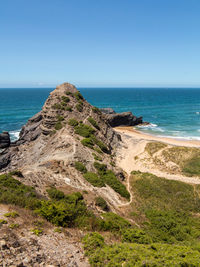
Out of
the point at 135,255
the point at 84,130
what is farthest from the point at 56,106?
the point at 135,255

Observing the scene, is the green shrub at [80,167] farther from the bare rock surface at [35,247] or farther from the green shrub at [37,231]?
the green shrub at [37,231]

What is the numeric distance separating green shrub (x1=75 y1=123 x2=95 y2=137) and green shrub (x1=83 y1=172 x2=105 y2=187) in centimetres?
1472

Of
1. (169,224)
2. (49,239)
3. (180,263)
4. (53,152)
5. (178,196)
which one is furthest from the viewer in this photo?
(53,152)

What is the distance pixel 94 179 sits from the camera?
2797 cm

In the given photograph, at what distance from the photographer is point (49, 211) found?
549 inches

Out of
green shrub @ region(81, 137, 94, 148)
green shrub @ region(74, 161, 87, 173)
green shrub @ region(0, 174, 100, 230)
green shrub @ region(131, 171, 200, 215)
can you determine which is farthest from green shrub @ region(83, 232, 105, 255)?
green shrub @ region(81, 137, 94, 148)

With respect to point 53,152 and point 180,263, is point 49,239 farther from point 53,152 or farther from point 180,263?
point 53,152

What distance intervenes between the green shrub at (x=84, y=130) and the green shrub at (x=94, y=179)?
14.7 m

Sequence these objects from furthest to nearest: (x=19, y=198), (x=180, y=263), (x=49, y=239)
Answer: (x=19, y=198) → (x=49, y=239) → (x=180, y=263)

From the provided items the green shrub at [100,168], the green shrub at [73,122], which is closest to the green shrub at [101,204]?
the green shrub at [100,168]

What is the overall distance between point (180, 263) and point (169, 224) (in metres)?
10.7

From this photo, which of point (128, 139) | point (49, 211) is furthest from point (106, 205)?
point (128, 139)

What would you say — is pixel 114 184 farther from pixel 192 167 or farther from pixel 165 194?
pixel 192 167

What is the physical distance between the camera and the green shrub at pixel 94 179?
27.4m
